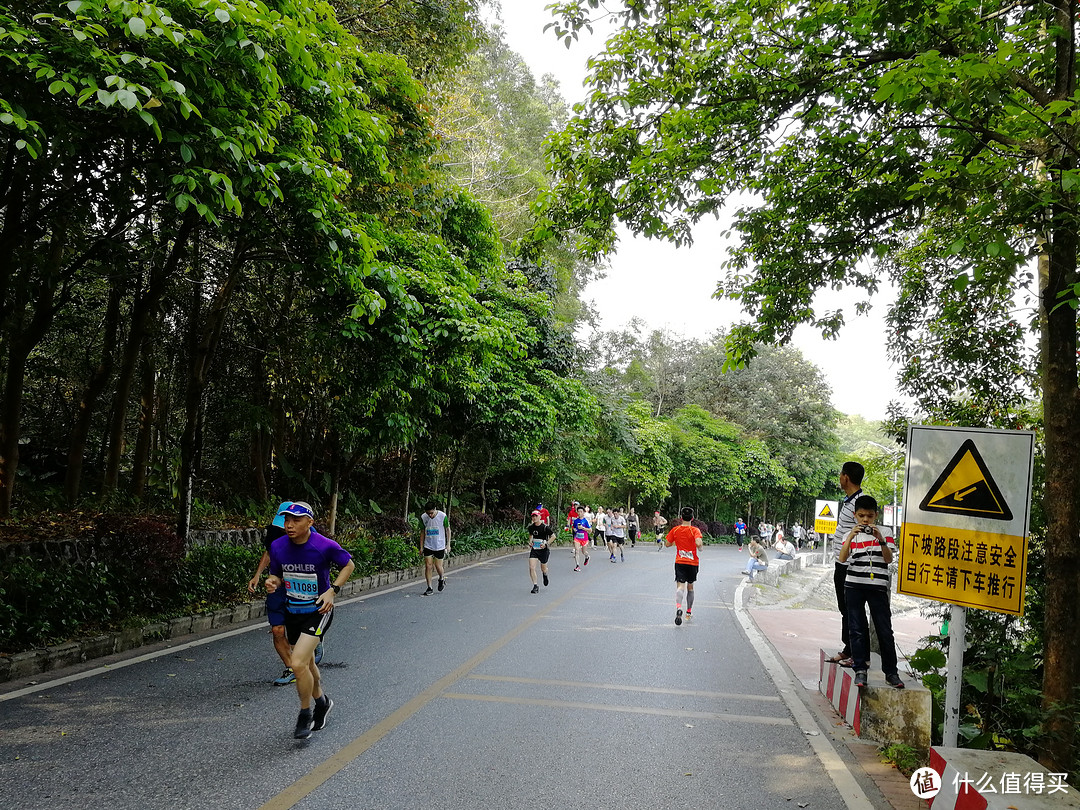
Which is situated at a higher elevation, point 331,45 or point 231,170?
point 331,45

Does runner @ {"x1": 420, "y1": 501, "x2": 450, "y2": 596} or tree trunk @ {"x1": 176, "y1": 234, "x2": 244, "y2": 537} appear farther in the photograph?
runner @ {"x1": 420, "y1": 501, "x2": 450, "y2": 596}

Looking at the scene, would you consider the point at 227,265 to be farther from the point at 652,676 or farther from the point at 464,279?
the point at 652,676

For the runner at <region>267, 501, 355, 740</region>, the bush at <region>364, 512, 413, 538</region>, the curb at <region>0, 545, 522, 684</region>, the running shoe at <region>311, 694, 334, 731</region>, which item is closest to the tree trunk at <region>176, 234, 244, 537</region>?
the curb at <region>0, 545, 522, 684</region>

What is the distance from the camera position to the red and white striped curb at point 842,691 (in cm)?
591

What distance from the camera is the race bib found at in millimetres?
5289

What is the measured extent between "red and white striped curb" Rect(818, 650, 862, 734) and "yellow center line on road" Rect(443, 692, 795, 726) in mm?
509

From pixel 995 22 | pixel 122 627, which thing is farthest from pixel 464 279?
pixel 995 22

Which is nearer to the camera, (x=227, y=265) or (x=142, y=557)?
(x=142, y=557)

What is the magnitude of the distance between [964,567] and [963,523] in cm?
27

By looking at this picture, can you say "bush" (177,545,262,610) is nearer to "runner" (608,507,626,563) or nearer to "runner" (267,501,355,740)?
"runner" (267,501,355,740)

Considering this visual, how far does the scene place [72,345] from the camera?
47.8ft

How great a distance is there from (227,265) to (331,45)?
19.3 feet

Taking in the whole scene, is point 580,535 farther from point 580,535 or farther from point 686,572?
point 686,572

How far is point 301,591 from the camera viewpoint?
17.4 feet
